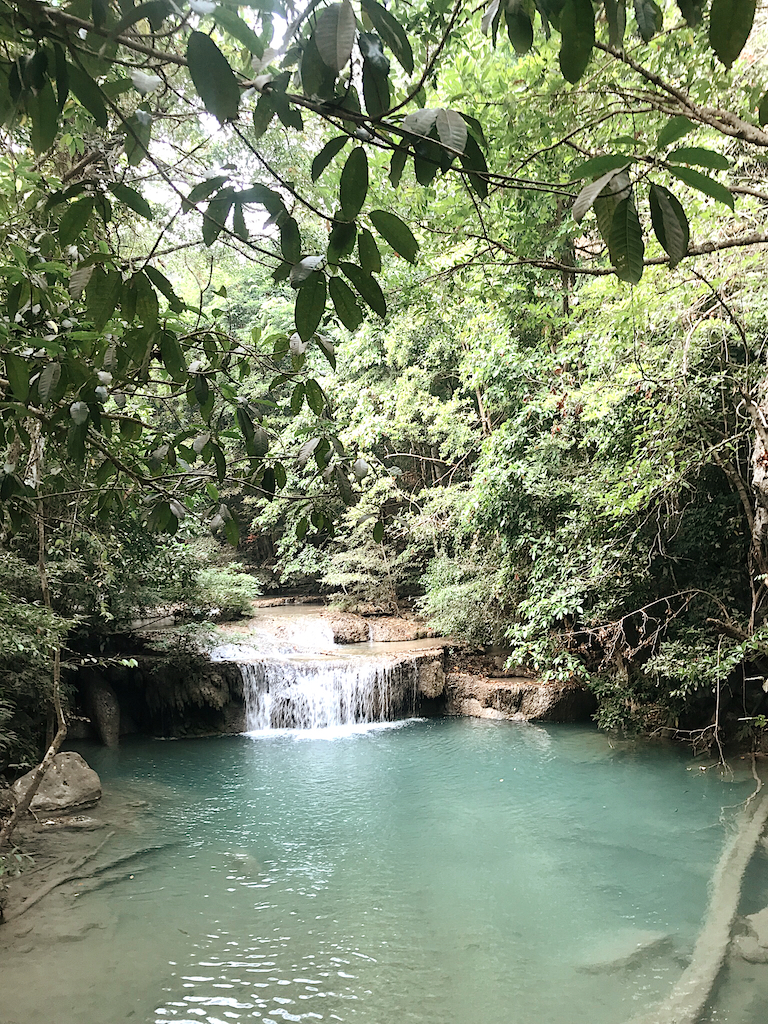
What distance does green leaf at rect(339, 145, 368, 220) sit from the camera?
0.91m

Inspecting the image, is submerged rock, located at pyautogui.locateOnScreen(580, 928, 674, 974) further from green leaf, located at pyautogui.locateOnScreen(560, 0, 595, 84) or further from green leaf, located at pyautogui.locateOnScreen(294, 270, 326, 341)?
green leaf, located at pyautogui.locateOnScreen(560, 0, 595, 84)

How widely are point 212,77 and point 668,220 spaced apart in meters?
0.58

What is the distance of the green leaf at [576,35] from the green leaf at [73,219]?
76 cm

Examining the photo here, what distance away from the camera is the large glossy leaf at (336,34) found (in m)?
0.84

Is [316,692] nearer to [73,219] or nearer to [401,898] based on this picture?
[401,898]

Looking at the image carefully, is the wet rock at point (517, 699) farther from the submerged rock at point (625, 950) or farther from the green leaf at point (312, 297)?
the green leaf at point (312, 297)

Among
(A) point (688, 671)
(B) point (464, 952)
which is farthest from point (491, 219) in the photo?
(A) point (688, 671)

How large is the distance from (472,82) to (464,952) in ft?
15.5

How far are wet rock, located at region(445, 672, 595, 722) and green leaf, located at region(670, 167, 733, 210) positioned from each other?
867cm

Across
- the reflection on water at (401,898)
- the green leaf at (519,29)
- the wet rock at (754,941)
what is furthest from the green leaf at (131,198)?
the wet rock at (754,941)

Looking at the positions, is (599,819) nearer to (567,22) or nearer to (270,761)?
(270,761)

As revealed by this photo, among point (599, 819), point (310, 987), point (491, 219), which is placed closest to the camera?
point (310, 987)

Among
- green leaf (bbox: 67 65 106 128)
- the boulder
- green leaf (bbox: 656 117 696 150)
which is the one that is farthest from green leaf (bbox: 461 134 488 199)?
the boulder

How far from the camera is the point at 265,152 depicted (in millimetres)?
7078
